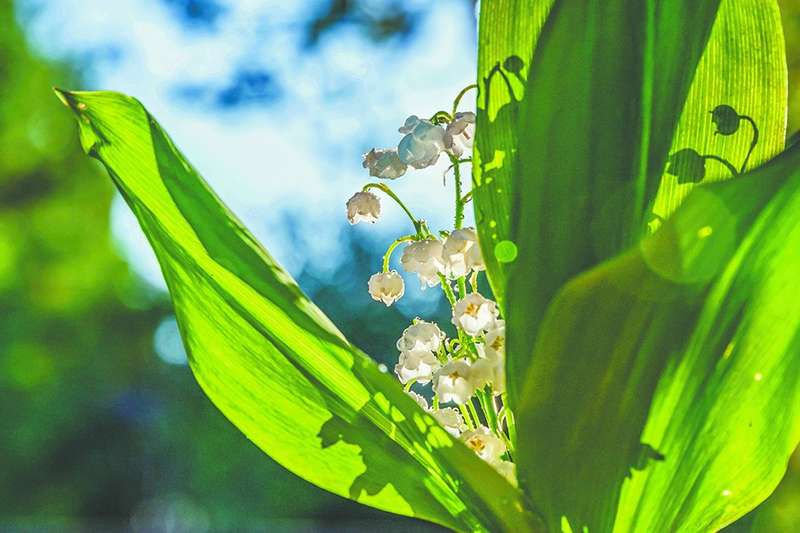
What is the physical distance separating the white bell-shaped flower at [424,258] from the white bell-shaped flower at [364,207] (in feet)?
0.19

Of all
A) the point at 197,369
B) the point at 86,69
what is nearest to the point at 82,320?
the point at 86,69

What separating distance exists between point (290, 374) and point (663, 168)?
0.22 metres

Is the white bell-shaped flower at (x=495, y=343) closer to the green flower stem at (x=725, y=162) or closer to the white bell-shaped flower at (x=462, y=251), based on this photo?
the white bell-shaped flower at (x=462, y=251)

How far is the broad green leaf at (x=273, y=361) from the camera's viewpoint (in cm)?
43

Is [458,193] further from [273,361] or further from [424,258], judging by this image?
[273,361]

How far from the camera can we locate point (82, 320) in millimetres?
6891

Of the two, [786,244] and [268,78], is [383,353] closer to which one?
[268,78]

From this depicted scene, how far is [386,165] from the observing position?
0.51 meters

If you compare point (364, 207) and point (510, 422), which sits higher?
point (364, 207)

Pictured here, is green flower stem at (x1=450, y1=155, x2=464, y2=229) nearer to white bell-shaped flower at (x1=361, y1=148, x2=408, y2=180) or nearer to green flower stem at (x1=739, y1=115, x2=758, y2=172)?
white bell-shaped flower at (x1=361, y1=148, x2=408, y2=180)

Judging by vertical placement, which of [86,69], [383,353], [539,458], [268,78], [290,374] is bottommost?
[539,458]

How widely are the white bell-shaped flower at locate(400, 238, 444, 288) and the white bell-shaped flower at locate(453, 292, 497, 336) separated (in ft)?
0.10

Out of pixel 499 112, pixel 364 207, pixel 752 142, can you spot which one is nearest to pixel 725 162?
pixel 752 142

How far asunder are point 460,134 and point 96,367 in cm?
706
